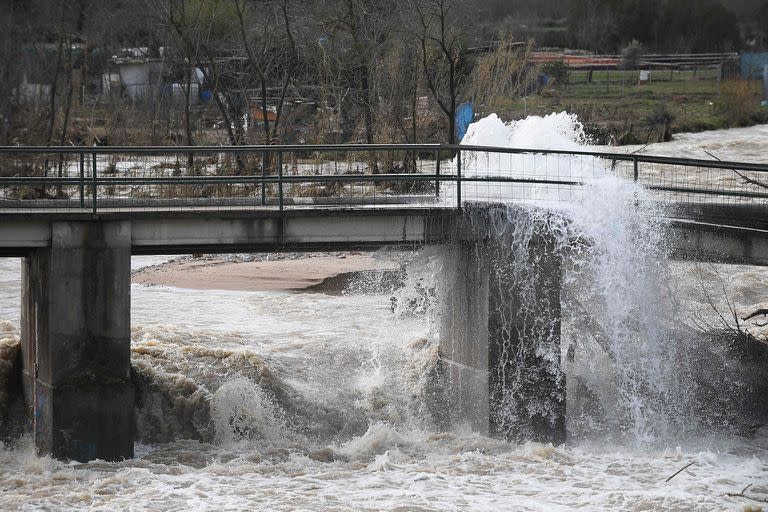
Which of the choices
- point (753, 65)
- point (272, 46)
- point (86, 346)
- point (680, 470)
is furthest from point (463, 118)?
point (753, 65)

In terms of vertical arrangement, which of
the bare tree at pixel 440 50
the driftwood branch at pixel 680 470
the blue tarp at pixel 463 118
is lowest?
the driftwood branch at pixel 680 470

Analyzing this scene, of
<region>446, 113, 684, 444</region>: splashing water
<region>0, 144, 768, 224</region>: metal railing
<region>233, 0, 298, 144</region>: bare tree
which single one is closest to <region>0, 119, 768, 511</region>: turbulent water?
<region>446, 113, 684, 444</region>: splashing water

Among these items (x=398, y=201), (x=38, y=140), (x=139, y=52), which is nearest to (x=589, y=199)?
(x=398, y=201)

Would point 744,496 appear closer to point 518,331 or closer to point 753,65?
point 518,331

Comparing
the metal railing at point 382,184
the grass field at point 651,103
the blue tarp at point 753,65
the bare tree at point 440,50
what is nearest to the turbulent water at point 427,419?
the metal railing at point 382,184

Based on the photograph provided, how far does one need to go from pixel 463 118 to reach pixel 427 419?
16.3 m

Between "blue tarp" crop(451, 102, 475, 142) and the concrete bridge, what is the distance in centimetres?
1516

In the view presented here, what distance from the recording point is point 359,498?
45.9 ft

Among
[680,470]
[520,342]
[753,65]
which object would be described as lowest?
[680,470]

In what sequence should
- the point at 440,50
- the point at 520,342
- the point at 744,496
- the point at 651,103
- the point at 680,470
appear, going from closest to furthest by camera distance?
the point at 744,496 → the point at 680,470 → the point at 520,342 → the point at 440,50 → the point at 651,103

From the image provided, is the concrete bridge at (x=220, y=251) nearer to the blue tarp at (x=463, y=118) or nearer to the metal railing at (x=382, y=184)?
the metal railing at (x=382, y=184)

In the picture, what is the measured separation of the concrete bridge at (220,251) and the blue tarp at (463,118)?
15161mm

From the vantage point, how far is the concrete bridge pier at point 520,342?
15938 mm

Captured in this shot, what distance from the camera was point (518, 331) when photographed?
1603 cm
